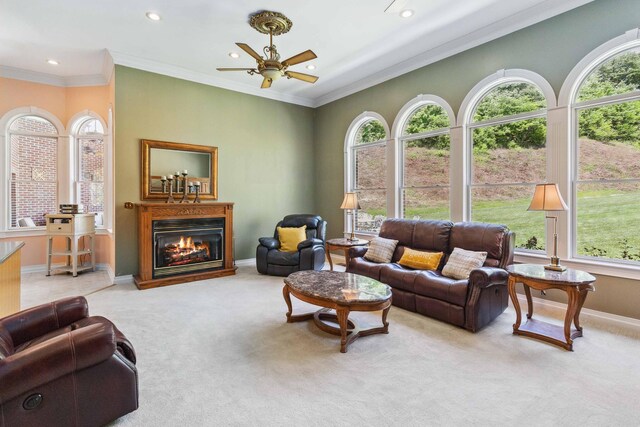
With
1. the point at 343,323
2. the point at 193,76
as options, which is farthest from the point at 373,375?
the point at 193,76

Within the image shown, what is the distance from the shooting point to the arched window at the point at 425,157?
4.87 metres

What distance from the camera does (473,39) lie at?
425 centimetres

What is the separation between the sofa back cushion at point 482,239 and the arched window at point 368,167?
1867mm

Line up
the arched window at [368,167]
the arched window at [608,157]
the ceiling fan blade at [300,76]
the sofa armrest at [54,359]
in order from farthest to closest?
the arched window at [368,167], the ceiling fan blade at [300,76], the arched window at [608,157], the sofa armrest at [54,359]

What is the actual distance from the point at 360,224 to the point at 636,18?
4.50 m

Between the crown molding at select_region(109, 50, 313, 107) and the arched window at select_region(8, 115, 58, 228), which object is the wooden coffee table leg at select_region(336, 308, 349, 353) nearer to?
the crown molding at select_region(109, 50, 313, 107)

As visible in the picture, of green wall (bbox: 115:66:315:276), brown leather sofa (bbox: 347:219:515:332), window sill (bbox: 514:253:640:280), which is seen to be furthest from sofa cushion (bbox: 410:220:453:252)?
green wall (bbox: 115:66:315:276)

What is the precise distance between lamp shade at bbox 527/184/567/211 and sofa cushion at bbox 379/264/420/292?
142 centimetres

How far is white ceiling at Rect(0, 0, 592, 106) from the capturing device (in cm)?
360

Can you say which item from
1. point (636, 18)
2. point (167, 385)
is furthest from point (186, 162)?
point (636, 18)

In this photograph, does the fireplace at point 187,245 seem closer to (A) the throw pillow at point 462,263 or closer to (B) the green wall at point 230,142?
(B) the green wall at point 230,142

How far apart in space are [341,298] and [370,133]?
13.6ft

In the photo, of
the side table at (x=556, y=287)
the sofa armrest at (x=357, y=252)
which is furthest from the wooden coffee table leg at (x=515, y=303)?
the sofa armrest at (x=357, y=252)

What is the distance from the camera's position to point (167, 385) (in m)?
2.22
